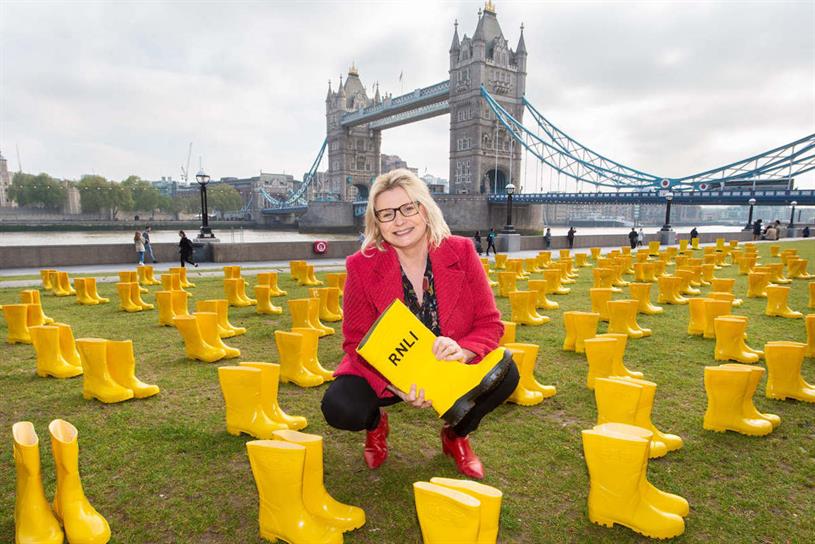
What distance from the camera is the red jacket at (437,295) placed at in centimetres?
296

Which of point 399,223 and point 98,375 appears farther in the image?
point 98,375

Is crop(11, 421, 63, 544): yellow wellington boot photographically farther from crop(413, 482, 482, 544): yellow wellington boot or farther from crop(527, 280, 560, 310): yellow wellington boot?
crop(527, 280, 560, 310): yellow wellington boot

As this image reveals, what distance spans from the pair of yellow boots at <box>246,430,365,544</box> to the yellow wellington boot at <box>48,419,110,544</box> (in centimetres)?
79

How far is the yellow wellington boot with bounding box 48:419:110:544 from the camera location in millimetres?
2359

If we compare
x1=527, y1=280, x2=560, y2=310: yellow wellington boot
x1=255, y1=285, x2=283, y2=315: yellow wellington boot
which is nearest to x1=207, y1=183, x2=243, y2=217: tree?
x1=255, y1=285, x2=283, y2=315: yellow wellington boot

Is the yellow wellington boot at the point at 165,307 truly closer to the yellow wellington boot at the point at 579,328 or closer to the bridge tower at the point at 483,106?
the yellow wellington boot at the point at 579,328

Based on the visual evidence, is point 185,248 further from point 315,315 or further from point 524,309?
point 524,309

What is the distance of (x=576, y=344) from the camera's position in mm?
5727

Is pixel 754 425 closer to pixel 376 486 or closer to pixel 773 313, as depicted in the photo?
pixel 376 486

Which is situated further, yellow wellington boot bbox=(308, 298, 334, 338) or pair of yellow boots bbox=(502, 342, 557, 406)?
yellow wellington boot bbox=(308, 298, 334, 338)

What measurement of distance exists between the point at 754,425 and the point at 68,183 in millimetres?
116095

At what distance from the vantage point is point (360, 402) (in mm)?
2842

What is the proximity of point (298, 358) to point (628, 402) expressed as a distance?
9.51 ft

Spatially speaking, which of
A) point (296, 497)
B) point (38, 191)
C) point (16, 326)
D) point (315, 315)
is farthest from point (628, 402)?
point (38, 191)
